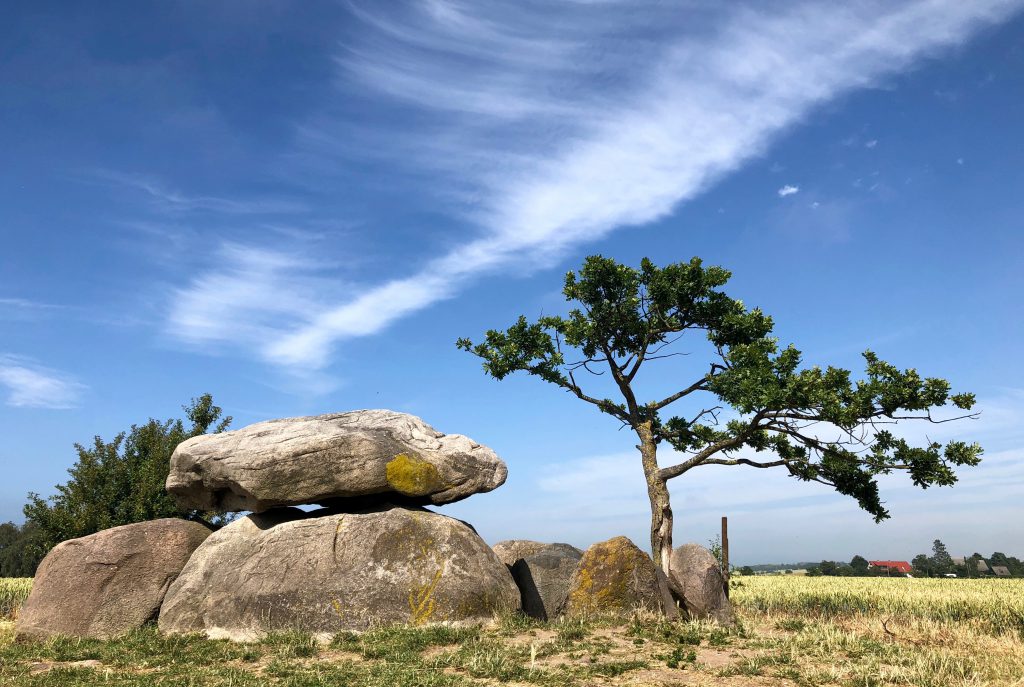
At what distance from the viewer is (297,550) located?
14906 millimetres

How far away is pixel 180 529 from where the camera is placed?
16.8 meters

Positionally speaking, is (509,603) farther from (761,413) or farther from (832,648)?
(761,413)

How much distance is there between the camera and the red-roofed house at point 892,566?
179 ft

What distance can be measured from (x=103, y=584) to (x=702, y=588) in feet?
43.8

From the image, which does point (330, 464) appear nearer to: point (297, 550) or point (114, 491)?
point (297, 550)

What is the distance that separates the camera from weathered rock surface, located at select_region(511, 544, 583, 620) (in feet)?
53.2

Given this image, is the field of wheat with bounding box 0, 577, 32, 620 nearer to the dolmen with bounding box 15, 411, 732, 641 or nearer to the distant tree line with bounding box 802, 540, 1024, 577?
the dolmen with bounding box 15, 411, 732, 641

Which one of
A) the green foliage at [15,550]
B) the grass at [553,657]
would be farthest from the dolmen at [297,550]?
the green foliage at [15,550]

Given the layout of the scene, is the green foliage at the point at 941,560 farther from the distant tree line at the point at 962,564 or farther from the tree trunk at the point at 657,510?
the tree trunk at the point at 657,510

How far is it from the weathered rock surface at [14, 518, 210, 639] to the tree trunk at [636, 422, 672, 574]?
1384cm

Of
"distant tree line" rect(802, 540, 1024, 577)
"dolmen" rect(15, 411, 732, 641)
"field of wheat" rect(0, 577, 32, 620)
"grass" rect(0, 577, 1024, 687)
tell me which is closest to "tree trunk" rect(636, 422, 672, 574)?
"dolmen" rect(15, 411, 732, 641)

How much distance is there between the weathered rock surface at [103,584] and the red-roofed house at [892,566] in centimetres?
5261

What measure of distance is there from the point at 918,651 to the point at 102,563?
16297 mm

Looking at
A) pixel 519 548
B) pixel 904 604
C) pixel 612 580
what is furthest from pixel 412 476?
pixel 904 604
